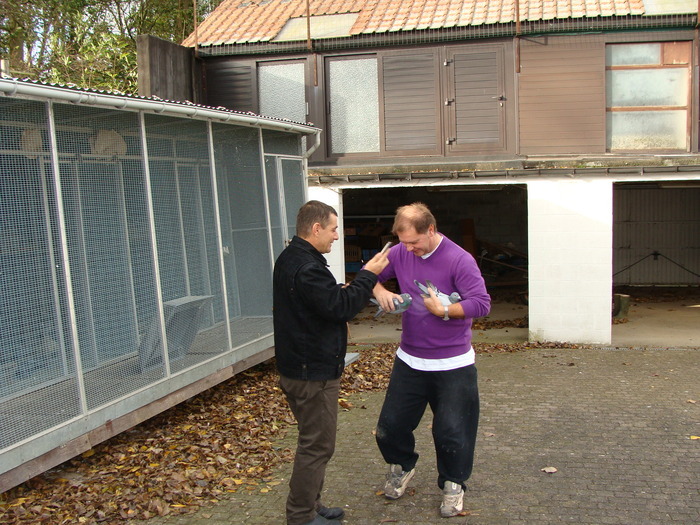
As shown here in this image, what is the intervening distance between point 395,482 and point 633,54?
861cm

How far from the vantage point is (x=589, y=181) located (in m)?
10.1

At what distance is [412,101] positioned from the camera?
447 inches

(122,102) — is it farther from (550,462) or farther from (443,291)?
(550,462)

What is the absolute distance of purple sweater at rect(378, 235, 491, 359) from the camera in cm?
419

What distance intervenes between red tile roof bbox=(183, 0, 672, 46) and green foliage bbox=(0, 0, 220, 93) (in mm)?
3151

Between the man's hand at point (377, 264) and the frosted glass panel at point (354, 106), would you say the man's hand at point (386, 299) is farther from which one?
the frosted glass panel at point (354, 106)

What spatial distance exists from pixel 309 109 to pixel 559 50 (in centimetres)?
403

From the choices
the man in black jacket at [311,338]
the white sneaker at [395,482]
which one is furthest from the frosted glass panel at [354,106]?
the man in black jacket at [311,338]

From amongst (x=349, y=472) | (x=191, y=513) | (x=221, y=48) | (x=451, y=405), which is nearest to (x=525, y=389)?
(x=349, y=472)

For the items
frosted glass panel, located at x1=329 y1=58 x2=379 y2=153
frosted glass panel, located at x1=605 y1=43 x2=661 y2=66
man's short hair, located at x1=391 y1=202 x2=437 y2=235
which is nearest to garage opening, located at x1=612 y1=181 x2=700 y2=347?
frosted glass panel, located at x1=605 y1=43 x2=661 y2=66

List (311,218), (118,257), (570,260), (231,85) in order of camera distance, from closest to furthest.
A: 1. (311,218)
2. (118,257)
3. (570,260)
4. (231,85)

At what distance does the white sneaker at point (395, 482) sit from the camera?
15.2ft

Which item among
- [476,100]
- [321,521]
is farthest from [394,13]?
[321,521]

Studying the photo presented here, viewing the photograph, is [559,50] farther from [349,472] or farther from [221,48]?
[349,472]
